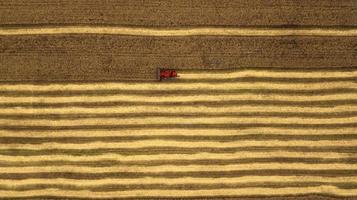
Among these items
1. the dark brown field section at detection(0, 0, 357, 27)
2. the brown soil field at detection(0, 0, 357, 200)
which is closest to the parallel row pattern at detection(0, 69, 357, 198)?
the brown soil field at detection(0, 0, 357, 200)

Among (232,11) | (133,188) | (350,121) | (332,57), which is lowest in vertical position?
(133,188)

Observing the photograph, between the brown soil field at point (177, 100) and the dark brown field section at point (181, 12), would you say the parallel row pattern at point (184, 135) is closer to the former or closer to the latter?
the brown soil field at point (177, 100)

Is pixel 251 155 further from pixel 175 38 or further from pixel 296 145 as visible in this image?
pixel 175 38

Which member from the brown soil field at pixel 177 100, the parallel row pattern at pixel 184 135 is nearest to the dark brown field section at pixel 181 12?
the brown soil field at pixel 177 100

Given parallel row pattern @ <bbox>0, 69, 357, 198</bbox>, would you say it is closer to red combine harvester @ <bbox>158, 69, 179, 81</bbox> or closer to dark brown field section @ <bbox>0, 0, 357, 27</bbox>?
red combine harvester @ <bbox>158, 69, 179, 81</bbox>

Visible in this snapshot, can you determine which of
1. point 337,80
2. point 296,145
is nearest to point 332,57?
point 337,80

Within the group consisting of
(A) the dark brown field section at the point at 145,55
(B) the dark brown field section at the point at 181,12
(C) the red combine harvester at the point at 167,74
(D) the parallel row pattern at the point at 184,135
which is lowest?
(D) the parallel row pattern at the point at 184,135
